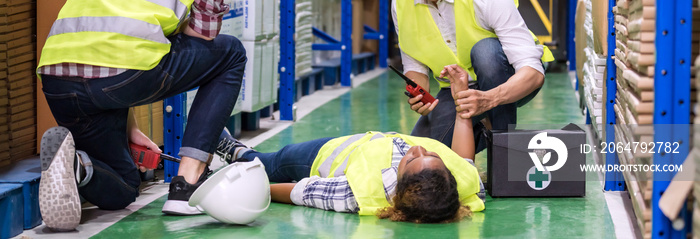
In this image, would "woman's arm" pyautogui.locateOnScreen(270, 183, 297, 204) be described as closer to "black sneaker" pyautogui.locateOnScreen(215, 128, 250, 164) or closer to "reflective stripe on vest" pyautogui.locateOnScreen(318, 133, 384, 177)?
"reflective stripe on vest" pyautogui.locateOnScreen(318, 133, 384, 177)

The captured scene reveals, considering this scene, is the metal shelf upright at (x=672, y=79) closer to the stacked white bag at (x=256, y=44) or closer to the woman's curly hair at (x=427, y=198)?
the woman's curly hair at (x=427, y=198)

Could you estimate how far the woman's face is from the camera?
3.45 metres

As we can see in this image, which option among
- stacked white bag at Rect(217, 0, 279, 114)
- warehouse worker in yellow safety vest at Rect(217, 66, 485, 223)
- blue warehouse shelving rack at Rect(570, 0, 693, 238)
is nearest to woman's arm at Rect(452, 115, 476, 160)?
warehouse worker in yellow safety vest at Rect(217, 66, 485, 223)

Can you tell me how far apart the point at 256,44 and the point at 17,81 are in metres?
2.58

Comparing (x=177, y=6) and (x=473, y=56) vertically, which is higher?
(x=177, y=6)

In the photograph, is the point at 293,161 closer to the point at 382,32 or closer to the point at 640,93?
the point at 640,93

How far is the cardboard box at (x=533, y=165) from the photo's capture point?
160 inches

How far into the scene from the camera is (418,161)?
348 centimetres

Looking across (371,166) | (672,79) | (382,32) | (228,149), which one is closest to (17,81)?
(228,149)

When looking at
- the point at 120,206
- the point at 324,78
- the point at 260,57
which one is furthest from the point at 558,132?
the point at 324,78

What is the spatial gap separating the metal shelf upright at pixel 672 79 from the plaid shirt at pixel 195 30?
5.54 feet

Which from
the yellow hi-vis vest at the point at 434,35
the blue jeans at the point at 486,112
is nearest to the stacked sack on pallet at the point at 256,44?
the yellow hi-vis vest at the point at 434,35

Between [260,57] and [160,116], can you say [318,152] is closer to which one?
[160,116]

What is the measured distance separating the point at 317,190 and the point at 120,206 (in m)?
0.85
